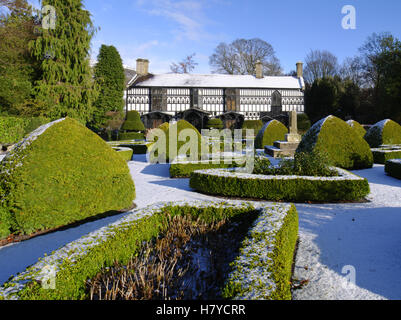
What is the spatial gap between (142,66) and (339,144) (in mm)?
31650

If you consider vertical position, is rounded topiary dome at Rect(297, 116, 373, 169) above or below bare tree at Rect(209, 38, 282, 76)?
below

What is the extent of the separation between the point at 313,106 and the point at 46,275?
38832 millimetres

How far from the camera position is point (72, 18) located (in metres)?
22.5

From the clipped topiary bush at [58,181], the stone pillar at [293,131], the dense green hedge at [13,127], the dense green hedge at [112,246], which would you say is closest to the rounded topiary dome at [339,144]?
the stone pillar at [293,131]

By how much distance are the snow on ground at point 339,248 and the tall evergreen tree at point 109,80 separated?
85.5 feet

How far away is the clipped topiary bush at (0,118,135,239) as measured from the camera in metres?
4.52

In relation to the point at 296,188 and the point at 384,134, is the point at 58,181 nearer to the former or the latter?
the point at 296,188

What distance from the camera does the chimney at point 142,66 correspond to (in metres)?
35.5

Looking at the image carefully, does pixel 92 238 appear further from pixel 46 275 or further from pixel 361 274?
pixel 361 274

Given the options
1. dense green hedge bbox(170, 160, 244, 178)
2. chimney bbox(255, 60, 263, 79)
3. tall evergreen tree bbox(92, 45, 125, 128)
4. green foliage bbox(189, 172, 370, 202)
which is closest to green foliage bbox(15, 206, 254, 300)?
green foliage bbox(189, 172, 370, 202)

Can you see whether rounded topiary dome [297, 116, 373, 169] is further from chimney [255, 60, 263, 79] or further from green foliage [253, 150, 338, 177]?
chimney [255, 60, 263, 79]

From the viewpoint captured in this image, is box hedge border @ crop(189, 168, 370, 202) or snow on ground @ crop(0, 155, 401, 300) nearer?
snow on ground @ crop(0, 155, 401, 300)

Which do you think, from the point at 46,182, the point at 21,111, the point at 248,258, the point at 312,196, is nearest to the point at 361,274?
the point at 248,258

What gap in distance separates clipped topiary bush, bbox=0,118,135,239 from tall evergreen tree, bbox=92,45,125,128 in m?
26.1
